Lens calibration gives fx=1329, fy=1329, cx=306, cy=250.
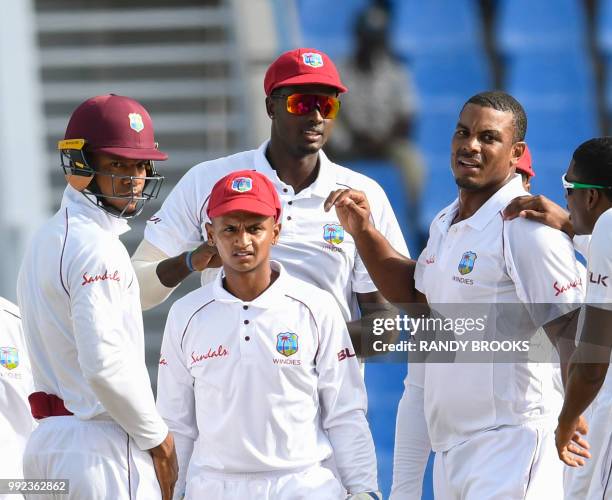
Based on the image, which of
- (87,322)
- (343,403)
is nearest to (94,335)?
(87,322)

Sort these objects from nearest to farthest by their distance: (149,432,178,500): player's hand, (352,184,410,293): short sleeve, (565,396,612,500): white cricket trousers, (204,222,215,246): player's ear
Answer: (149,432,178,500): player's hand
(204,222,215,246): player's ear
(565,396,612,500): white cricket trousers
(352,184,410,293): short sleeve

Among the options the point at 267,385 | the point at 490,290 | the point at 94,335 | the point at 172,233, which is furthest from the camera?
the point at 172,233

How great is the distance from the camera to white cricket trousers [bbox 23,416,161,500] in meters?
3.29

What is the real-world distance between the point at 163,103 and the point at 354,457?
605 centimetres

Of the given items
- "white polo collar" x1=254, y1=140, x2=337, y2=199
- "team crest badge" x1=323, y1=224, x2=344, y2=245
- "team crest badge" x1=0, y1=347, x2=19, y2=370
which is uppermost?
"white polo collar" x1=254, y1=140, x2=337, y2=199

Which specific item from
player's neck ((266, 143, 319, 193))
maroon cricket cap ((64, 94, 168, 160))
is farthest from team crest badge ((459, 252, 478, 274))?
maroon cricket cap ((64, 94, 168, 160))

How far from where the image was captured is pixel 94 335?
126 inches

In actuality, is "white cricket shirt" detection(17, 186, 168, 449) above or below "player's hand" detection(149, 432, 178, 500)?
above

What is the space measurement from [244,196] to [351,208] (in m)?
0.51

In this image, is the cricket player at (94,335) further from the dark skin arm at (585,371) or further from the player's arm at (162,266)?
the dark skin arm at (585,371)

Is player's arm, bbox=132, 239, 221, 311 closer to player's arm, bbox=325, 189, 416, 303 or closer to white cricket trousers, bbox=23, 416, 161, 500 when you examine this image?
player's arm, bbox=325, 189, 416, 303

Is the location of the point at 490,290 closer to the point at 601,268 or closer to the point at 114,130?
the point at 601,268

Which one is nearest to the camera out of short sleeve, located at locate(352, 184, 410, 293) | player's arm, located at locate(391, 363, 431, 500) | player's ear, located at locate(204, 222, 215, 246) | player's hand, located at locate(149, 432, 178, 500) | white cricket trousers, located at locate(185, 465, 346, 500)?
player's hand, located at locate(149, 432, 178, 500)

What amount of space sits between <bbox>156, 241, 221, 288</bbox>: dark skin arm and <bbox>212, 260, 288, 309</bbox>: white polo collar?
0.29 metres
